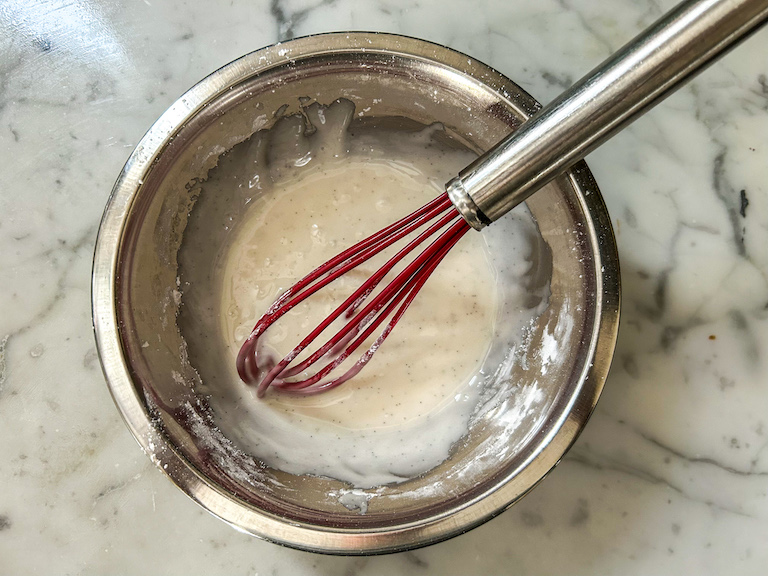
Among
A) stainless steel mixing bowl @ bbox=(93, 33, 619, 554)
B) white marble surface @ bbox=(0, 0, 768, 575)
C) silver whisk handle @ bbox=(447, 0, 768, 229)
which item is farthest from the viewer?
white marble surface @ bbox=(0, 0, 768, 575)

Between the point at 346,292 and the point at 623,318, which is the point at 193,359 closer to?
the point at 346,292

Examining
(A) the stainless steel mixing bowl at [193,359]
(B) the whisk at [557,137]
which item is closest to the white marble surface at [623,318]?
(A) the stainless steel mixing bowl at [193,359]

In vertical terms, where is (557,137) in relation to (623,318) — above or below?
above

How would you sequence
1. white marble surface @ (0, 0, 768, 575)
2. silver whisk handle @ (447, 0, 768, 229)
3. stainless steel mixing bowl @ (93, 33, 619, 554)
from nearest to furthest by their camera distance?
silver whisk handle @ (447, 0, 768, 229) → stainless steel mixing bowl @ (93, 33, 619, 554) → white marble surface @ (0, 0, 768, 575)

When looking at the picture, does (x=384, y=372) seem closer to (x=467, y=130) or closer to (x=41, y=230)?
(x=467, y=130)

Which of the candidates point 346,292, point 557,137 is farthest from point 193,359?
point 557,137

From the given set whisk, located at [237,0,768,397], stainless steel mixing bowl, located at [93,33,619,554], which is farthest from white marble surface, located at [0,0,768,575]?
whisk, located at [237,0,768,397]

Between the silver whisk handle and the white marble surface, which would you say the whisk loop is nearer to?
the silver whisk handle

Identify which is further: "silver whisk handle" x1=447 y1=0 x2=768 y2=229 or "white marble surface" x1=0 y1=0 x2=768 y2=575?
"white marble surface" x1=0 y1=0 x2=768 y2=575
